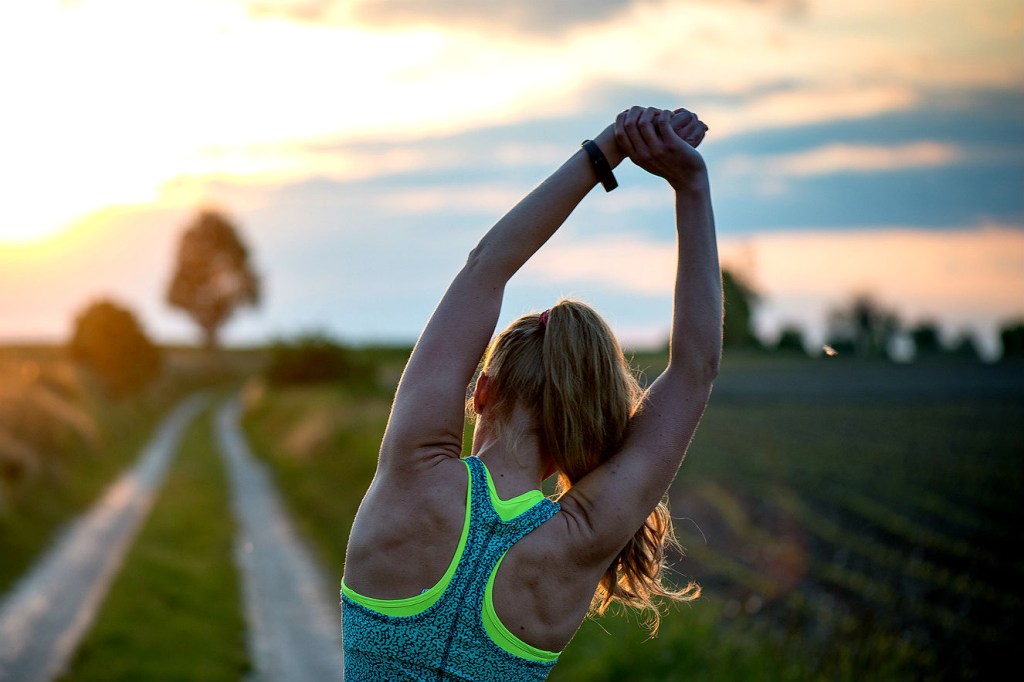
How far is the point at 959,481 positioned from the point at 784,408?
15653 millimetres

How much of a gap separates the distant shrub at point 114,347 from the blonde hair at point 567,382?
39.6 m

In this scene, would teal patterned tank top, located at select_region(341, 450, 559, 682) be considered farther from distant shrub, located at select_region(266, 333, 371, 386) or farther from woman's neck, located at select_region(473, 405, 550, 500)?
distant shrub, located at select_region(266, 333, 371, 386)

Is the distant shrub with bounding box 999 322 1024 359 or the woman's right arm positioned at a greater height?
the woman's right arm

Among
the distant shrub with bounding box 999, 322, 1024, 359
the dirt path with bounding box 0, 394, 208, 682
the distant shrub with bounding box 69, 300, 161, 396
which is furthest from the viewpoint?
the distant shrub with bounding box 999, 322, 1024, 359

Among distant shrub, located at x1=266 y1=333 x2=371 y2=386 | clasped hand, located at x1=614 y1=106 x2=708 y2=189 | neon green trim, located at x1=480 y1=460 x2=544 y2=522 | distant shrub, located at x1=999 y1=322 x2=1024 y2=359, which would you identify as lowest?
distant shrub, located at x1=999 y1=322 x2=1024 y2=359

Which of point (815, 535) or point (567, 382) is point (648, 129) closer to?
point (567, 382)

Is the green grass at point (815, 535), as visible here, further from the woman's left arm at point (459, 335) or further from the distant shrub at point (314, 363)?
the distant shrub at point (314, 363)

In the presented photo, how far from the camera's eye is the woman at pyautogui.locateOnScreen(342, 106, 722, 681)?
1.74 m

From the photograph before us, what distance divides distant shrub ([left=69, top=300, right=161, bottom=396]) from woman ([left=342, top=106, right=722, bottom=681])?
3957 cm

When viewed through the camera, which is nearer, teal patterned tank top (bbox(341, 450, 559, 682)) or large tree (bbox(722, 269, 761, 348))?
teal patterned tank top (bbox(341, 450, 559, 682))

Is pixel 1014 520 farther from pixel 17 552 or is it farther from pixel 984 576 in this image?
pixel 17 552

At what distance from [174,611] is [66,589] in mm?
1776

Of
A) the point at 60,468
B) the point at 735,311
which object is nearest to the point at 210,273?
the point at 60,468

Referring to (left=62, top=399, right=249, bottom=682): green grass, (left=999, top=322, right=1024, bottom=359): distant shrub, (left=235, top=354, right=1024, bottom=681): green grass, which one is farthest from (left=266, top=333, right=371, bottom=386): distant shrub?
(left=999, top=322, right=1024, bottom=359): distant shrub
